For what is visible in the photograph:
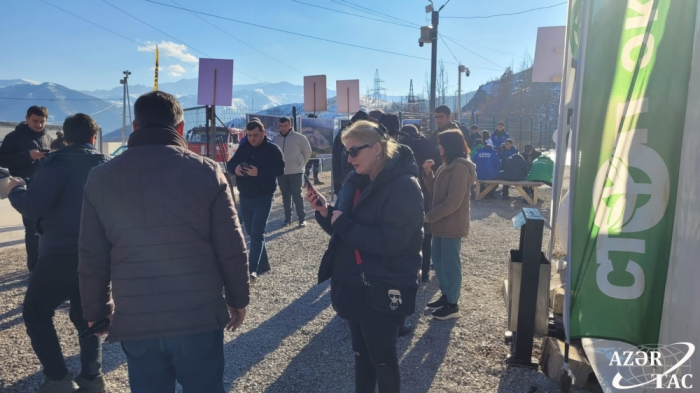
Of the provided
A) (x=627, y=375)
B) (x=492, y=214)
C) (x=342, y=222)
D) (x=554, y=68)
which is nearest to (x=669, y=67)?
(x=627, y=375)

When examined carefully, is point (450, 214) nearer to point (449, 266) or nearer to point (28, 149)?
point (449, 266)

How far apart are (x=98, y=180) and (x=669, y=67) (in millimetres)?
2646

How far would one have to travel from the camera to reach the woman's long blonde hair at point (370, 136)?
91.7 inches

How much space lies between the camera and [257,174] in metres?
5.02

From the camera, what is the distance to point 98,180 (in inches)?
72.3

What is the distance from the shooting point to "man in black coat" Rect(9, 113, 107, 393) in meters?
2.69

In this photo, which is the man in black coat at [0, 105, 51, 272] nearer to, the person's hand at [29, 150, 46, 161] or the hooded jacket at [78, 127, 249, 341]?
the person's hand at [29, 150, 46, 161]

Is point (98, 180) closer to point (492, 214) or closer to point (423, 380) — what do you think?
point (423, 380)

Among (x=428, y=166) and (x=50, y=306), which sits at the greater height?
(x=428, y=166)

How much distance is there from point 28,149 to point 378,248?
15.5ft

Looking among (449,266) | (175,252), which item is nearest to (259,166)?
(449,266)

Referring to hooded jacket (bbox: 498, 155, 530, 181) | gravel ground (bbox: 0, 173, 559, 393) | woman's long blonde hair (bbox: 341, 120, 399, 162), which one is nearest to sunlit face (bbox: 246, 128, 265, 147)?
gravel ground (bbox: 0, 173, 559, 393)

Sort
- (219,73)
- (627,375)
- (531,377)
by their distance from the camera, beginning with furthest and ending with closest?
1. (219,73)
2. (531,377)
3. (627,375)

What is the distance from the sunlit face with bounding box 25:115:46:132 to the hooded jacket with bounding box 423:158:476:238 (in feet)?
14.6
